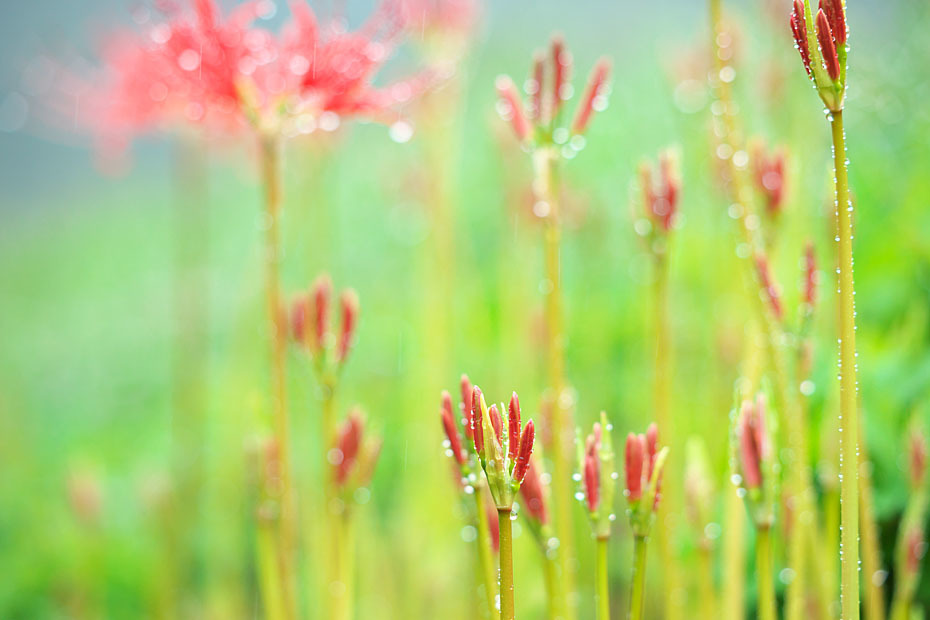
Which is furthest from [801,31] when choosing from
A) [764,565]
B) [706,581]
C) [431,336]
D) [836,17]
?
[431,336]

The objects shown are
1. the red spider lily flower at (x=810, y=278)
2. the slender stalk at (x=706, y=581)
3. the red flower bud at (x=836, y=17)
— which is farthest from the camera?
the slender stalk at (x=706, y=581)

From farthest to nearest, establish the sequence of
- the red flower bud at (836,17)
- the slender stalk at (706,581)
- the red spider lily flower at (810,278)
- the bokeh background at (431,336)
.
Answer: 1. the bokeh background at (431,336)
2. the slender stalk at (706,581)
3. the red spider lily flower at (810,278)
4. the red flower bud at (836,17)

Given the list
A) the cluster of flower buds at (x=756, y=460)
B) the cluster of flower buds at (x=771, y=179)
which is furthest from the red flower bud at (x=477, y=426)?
the cluster of flower buds at (x=771, y=179)

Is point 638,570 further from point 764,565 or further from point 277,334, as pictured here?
point 277,334

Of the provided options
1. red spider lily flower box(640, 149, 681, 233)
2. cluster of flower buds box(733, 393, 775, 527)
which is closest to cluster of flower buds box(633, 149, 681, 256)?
red spider lily flower box(640, 149, 681, 233)

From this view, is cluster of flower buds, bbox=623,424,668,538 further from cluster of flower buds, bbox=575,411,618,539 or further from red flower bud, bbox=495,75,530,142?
red flower bud, bbox=495,75,530,142

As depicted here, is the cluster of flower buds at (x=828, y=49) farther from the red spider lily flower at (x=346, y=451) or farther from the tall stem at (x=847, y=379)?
the red spider lily flower at (x=346, y=451)
